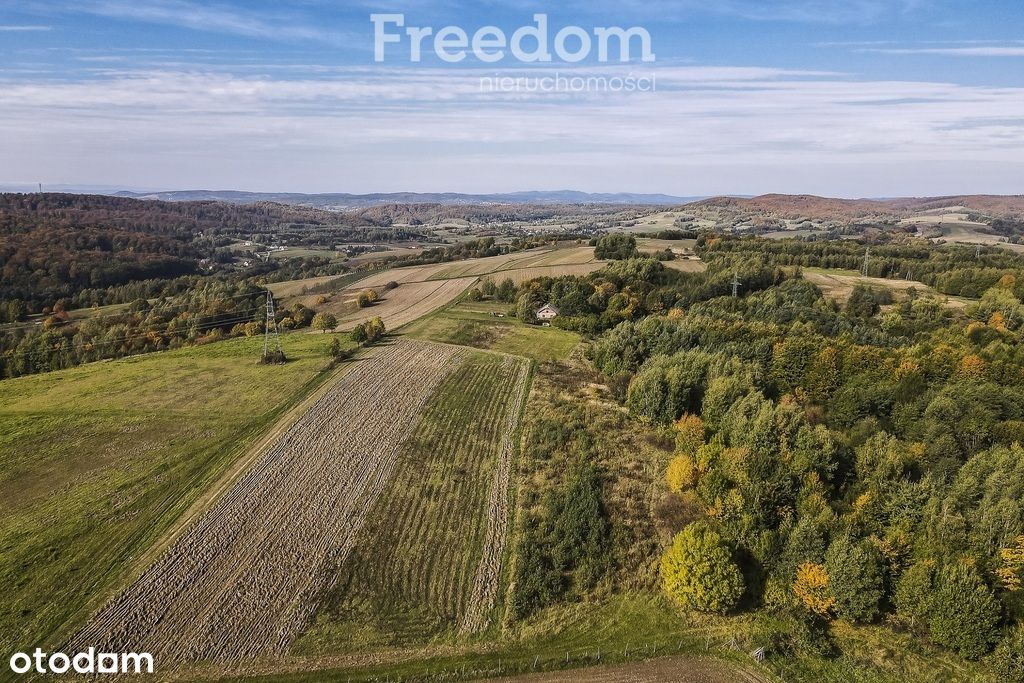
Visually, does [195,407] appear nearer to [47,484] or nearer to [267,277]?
[47,484]

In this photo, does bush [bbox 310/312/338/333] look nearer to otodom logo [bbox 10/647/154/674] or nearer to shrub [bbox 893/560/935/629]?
otodom logo [bbox 10/647/154/674]

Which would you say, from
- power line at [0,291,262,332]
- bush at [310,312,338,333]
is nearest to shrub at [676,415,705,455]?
bush at [310,312,338,333]

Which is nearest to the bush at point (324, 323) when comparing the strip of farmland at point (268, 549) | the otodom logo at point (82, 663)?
the strip of farmland at point (268, 549)

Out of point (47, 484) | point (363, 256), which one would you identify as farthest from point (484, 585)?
point (363, 256)

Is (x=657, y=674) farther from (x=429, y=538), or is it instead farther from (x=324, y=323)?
(x=324, y=323)

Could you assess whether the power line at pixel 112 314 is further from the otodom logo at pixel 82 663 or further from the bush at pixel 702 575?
the bush at pixel 702 575
